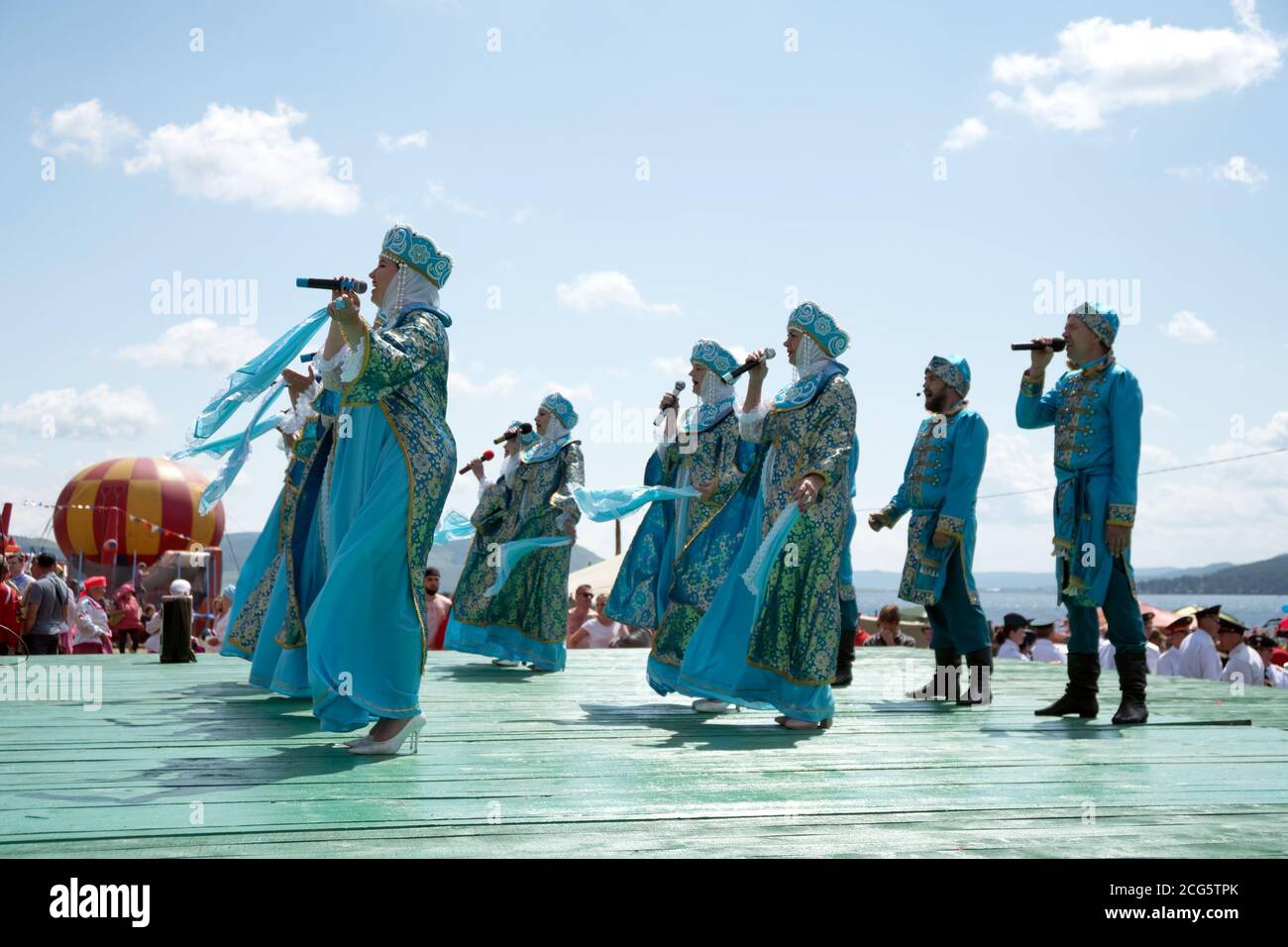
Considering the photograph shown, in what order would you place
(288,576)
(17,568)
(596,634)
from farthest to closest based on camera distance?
(17,568) → (596,634) → (288,576)

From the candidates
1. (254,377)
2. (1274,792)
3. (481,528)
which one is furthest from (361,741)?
(481,528)

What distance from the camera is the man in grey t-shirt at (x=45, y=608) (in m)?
11.2

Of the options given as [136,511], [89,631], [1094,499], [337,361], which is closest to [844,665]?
[1094,499]

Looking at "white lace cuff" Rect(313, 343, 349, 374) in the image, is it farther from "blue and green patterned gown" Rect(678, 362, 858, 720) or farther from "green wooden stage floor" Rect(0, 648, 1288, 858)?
"blue and green patterned gown" Rect(678, 362, 858, 720)

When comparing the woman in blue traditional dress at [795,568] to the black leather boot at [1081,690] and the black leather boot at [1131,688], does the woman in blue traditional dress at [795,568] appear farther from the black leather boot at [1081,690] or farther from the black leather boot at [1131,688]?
the black leather boot at [1131,688]

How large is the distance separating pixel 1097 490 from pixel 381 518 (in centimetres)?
346

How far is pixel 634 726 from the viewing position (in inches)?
242

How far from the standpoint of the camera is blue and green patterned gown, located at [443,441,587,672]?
9.63 m

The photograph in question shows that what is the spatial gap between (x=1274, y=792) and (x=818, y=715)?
2141 mm

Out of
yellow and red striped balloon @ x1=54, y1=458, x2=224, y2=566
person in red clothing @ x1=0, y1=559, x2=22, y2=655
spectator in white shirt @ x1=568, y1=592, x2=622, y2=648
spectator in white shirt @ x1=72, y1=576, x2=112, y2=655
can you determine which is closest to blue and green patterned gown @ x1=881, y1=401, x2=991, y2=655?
spectator in white shirt @ x1=568, y1=592, x2=622, y2=648

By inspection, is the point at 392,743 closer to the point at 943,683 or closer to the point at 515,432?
the point at 943,683

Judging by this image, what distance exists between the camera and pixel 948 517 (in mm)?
7367

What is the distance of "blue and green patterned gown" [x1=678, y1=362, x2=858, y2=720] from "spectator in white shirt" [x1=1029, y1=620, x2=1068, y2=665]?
6.67 metres

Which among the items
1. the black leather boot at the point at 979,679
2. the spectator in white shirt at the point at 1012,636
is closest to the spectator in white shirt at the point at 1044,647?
the spectator in white shirt at the point at 1012,636
